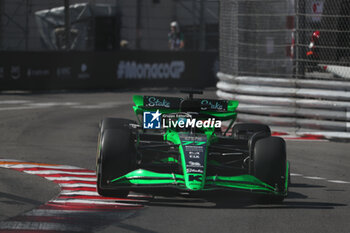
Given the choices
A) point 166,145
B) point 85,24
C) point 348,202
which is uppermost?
point 85,24

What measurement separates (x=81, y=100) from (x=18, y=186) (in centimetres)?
A: 1342

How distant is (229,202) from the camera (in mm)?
8367

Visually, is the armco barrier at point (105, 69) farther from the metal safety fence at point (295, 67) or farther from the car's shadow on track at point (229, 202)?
the car's shadow on track at point (229, 202)

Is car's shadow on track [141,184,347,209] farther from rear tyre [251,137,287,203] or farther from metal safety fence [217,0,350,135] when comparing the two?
metal safety fence [217,0,350,135]

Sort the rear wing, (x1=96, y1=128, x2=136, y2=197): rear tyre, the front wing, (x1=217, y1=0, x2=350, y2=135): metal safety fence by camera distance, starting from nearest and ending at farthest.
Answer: the front wing, (x1=96, y1=128, x2=136, y2=197): rear tyre, the rear wing, (x1=217, y1=0, x2=350, y2=135): metal safety fence

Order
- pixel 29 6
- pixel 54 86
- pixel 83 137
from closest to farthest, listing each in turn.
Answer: pixel 83 137 < pixel 54 86 < pixel 29 6

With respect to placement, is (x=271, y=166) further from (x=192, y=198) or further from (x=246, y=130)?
(x=246, y=130)

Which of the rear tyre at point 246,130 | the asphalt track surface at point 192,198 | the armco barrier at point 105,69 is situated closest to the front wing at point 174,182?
the asphalt track surface at point 192,198

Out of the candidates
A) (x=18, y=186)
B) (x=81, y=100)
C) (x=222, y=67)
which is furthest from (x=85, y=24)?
(x=18, y=186)

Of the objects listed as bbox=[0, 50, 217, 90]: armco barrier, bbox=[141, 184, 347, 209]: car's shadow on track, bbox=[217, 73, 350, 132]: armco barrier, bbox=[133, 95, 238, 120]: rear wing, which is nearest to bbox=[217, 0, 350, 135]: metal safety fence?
bbox=[217, 73, 350, 132]: armco barrier

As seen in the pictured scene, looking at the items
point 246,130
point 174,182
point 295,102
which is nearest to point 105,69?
point 295,102

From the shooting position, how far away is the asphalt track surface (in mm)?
7148

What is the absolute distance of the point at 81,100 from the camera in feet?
73.2

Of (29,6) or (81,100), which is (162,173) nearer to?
(81,100)
